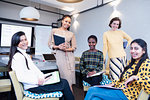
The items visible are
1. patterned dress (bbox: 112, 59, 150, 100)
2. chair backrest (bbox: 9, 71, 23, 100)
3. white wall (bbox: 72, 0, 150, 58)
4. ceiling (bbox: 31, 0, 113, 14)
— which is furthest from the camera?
ceiling (bbox: 31, 0, 113, 14)

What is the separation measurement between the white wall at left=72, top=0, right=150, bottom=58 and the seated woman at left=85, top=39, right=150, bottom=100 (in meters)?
1.70

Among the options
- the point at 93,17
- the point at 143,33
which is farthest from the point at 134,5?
the point at 93,17

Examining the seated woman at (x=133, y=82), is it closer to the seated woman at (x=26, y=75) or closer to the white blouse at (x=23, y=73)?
the seated woman at (x=26, y=75)

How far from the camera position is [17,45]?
146 cm

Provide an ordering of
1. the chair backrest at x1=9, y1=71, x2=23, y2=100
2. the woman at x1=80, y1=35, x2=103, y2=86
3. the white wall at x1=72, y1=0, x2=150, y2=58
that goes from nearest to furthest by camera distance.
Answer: the chair backrest at x1=9, y1=71, x2=23, y2=100
the woman at x1=80, y1=35, x2=103, y2=86
the white wall at x1=72, y1=0, x2=150, y2=58

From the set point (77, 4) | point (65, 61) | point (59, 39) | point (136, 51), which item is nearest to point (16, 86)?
point (65, 61)

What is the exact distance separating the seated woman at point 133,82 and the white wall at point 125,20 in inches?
66.9

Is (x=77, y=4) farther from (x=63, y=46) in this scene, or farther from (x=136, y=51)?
(x=136, y=51)

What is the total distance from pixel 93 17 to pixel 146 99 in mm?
3497

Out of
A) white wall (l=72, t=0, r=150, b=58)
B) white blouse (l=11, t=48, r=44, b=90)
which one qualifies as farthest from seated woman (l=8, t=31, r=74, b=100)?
Result: white wall (l=72, t=0, r=150, b=58)

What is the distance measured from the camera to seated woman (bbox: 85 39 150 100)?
1060 mm

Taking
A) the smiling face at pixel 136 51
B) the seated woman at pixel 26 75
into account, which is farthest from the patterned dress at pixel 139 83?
the seated woman at pixel 26 75

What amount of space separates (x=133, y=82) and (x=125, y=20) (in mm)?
2399

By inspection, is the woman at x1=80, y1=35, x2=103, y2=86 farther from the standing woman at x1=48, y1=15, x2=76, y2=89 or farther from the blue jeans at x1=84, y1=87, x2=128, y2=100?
the blue jeans at x1=84, y1=87, x2=128, y2=100
